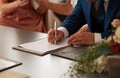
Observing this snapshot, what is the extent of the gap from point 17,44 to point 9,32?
0.34 metres

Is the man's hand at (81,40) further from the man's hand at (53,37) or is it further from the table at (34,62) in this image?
the table at (34,62)

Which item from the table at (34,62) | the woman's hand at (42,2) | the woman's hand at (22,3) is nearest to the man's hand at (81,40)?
the table at (34,62)

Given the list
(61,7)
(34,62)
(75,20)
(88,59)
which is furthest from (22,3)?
(88,59)

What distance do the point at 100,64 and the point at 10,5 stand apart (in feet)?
5.44

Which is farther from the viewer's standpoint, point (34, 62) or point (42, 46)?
point (42, 46)

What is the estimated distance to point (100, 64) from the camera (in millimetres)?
1074

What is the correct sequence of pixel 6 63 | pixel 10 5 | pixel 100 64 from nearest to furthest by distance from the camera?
pixel 100 64, pixel 6 63, pixel 10 5

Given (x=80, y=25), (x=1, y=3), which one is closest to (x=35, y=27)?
(x=1, y=3)

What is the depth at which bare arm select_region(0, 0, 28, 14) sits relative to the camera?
2.44 meters

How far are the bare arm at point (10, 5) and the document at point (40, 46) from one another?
919 millimetres

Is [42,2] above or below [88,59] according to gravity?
above

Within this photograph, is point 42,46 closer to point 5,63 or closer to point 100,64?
point 5,63

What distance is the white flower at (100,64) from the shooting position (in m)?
1.07

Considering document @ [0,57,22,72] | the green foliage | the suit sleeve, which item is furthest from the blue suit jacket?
document @ [0,57,22,72]
